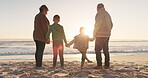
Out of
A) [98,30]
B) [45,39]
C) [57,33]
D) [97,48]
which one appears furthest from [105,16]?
[45,39]

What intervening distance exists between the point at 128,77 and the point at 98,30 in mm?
2152

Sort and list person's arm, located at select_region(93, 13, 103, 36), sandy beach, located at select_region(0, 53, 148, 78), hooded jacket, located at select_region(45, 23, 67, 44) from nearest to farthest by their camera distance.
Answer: sandy beach, located at select_region(0, 53, 148, 78) → person's arm, located at select_region(93, 13, 103, 36) → hooded jacket, located at select_region(45, 23, 67, 44)

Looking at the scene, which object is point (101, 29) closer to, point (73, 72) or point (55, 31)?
point (55, 31)

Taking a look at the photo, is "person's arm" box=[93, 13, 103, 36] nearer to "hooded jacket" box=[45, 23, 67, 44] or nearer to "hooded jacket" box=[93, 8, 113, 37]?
"hooded jacket" box=[93, 8, 113, 37]

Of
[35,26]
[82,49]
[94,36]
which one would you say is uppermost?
[35,26]

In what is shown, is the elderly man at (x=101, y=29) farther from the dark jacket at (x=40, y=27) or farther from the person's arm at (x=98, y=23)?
the dark jacket at (x=40, y=27)

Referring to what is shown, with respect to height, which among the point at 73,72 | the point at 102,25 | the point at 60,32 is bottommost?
the point at 73,72

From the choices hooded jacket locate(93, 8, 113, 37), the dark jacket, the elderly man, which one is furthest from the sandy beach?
hooded jacket locate(93, 8, 113, 37)

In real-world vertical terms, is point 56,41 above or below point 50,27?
below

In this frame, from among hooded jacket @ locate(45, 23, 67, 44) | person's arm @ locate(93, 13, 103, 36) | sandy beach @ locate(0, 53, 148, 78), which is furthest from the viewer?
hooded jacket @ locate(45, 23, 67, 44)

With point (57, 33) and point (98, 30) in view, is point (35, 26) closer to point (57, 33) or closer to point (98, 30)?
point (57, 33)

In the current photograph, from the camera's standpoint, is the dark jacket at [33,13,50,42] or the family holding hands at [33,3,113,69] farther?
the dark jacket at [33,13,50,42]

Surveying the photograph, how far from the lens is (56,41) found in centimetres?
644

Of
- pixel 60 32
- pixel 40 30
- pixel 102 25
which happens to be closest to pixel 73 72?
pixel 60 32
